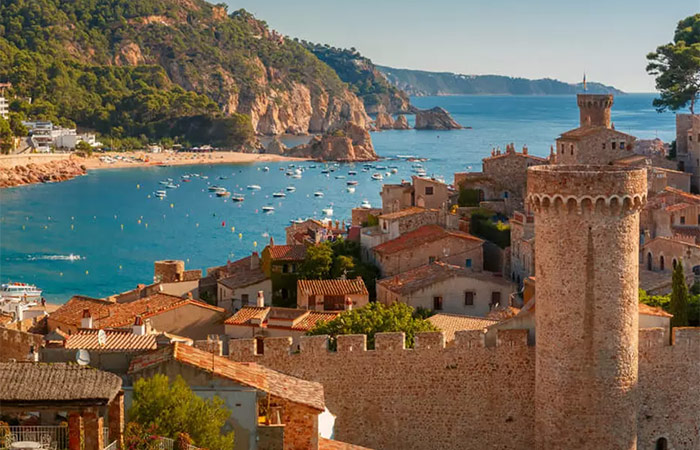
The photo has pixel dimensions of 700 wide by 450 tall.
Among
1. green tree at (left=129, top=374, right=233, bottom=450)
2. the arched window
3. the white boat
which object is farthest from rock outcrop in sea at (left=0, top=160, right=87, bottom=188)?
green tree at (left=129, top=374, right=233, bottom=450)

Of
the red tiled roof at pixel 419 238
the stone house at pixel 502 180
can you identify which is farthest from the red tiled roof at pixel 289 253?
the stone house at pixel 502 180

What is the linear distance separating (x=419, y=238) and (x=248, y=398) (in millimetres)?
19365

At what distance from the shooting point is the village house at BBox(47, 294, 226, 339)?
25.4m

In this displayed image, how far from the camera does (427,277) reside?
2775 centimetres

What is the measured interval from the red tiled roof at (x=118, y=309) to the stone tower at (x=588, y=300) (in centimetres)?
1151

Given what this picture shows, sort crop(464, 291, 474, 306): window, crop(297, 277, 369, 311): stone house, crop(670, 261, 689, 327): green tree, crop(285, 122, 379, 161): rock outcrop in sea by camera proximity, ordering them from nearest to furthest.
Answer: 1. crop(670, 261, 689, 327): green tree
2. crop(297, 277, 369, 311): stone house
3. crop(464, 291, 474, 306): window
4. crop(285, 122, 379, 161): rock outcrop in sea

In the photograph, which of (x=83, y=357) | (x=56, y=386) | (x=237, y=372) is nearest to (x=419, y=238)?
(x=237, y=372)

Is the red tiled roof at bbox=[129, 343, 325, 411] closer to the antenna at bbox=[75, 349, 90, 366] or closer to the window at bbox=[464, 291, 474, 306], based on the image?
the antenna at bbox=[75, 349, 90, 366]

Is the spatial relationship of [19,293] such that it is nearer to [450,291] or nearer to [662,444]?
[450,291]

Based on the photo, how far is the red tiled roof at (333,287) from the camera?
27672mm

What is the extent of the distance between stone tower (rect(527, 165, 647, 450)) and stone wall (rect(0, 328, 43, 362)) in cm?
761

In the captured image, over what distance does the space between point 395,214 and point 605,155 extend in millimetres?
7401

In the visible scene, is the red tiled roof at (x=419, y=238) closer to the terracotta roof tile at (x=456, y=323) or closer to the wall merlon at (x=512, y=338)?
the terracotta roof tile at (x=456, y=323)

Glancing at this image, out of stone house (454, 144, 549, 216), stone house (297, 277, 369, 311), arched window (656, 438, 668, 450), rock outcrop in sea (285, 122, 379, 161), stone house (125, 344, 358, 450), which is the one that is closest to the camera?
stone house (125, 344, 358, 450)
